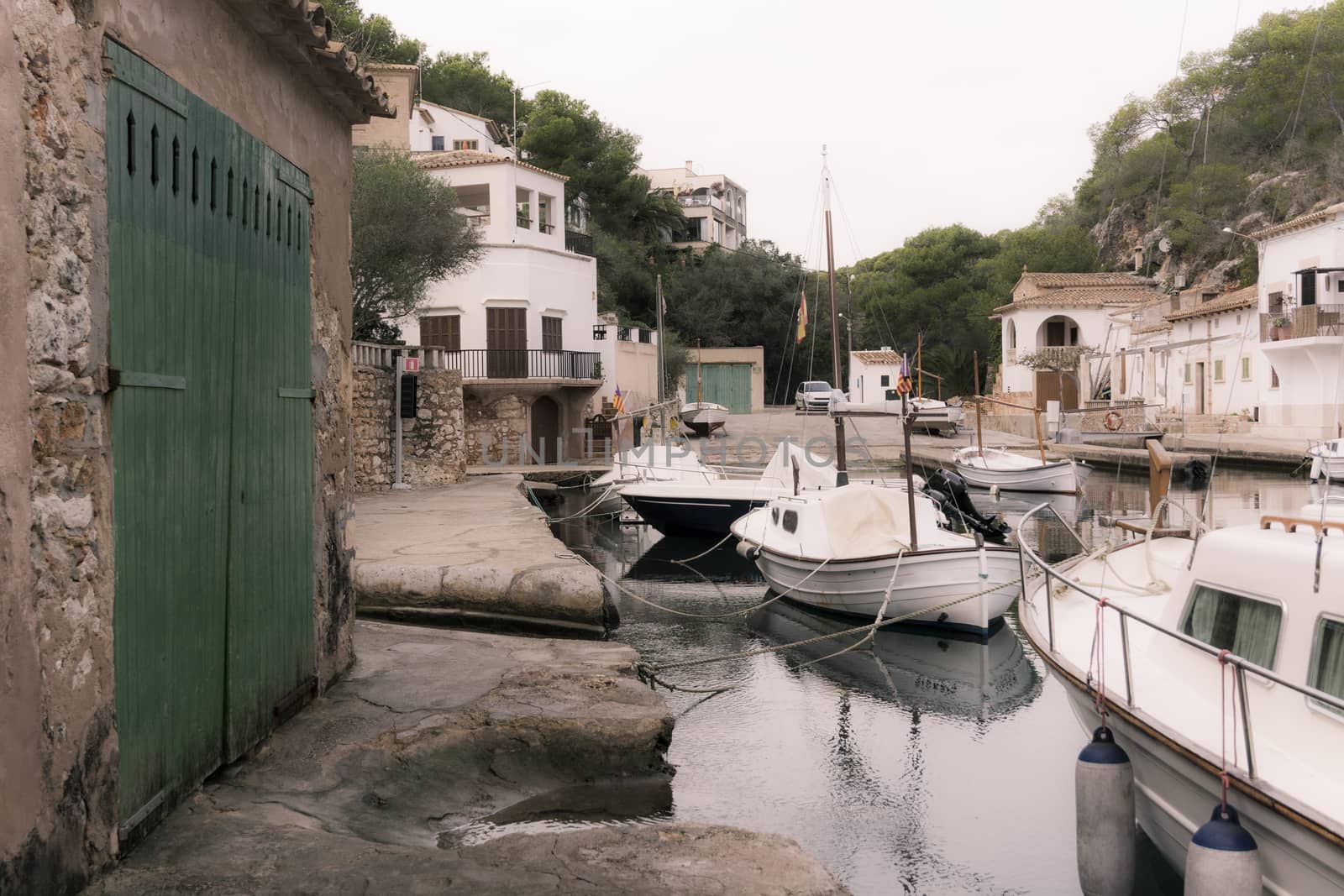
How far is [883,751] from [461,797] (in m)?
4.30

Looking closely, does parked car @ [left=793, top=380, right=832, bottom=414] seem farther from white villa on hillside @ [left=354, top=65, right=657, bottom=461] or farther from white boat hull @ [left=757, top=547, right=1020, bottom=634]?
white boat hull @ [left=757, top=547, right=1020, bottom=634]

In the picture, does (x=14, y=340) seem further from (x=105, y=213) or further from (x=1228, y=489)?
(x=1228, y=489)

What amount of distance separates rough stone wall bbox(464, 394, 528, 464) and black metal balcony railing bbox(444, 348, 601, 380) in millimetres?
661

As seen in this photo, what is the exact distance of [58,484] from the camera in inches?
146

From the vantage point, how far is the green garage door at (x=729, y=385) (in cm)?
5256

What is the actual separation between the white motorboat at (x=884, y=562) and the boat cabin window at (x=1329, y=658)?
6.73 metres

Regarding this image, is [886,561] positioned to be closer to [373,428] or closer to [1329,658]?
[1329,658]

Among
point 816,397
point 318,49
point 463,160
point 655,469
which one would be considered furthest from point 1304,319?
point 318,49

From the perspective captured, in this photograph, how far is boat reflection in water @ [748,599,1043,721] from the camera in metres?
10.8

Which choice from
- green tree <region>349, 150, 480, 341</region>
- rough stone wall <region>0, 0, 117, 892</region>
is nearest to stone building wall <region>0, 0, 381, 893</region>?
rough stone wall <region>0, 0, 117, 892</region>

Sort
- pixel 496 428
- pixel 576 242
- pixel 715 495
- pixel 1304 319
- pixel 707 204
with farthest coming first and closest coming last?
1. pixel 707 204
2. pixel 576 242
3. pixel 1304 319
4. pixel 496 428
5. pixel 715 495

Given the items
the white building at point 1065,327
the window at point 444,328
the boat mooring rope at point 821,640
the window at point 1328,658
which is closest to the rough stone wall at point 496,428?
the window at point 444,328

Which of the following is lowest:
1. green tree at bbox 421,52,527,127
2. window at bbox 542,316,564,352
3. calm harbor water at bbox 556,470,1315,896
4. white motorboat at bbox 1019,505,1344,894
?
calm harbor water at bbox 556,470,1315,896

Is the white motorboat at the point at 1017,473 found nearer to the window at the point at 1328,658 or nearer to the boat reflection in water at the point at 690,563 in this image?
the boat reflection in water at the point at 690,563
